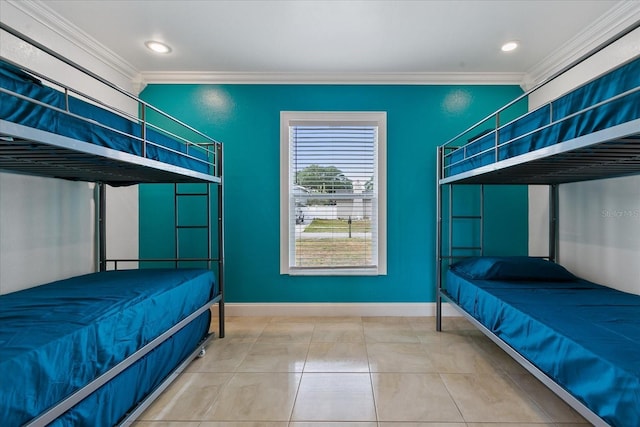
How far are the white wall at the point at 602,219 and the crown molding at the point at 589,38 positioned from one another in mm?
102

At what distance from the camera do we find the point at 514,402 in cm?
173

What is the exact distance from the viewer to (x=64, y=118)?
1289 mm

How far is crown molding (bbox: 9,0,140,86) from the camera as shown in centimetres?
197

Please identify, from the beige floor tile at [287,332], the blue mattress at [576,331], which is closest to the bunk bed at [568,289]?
the blue mattress at [576,331]

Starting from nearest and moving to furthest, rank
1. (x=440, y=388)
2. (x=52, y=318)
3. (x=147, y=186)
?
(x=52, y=318), (x=440, y=388), (x=147, y=186)

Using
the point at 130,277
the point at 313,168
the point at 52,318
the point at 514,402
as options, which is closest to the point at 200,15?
the point at 313,168

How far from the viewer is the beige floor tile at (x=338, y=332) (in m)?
2.57

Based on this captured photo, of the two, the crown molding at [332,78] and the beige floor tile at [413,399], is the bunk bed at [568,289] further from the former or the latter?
the crown molding at [332,78]

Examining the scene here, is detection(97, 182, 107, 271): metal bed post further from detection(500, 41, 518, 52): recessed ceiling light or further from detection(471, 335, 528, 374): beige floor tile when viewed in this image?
detection(500, 41, 518, 52): recessed ceiling light

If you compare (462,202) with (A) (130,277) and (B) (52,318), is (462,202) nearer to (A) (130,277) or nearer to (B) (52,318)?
(A) (130,277)

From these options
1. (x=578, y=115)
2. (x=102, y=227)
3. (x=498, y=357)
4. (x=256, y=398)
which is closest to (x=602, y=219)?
(x=498, y=357)

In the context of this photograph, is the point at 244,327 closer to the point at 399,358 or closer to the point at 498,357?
the point at 399,358

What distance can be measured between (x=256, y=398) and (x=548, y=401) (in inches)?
68.0

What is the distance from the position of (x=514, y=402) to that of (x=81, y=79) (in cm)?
386
